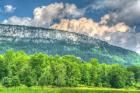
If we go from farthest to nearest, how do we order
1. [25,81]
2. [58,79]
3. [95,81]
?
1. [95,81]
2. [58,79]
3. [25,81]

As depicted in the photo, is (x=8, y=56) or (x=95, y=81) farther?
(x=95, y=81)

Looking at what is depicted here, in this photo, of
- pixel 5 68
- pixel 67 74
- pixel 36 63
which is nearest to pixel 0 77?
pixel 5 68

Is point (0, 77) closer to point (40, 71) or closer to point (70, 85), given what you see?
point (40, 71)

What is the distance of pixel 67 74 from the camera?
186 m

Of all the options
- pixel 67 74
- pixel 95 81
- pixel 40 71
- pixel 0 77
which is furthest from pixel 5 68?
pixel 95 81

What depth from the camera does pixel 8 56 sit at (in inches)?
7219

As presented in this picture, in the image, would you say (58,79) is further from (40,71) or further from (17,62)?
(17,62)

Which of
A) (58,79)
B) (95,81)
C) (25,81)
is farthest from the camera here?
(95,81)

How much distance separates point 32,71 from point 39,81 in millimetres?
5309

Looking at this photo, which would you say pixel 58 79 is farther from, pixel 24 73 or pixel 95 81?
pixel 95 81

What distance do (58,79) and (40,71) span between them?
887 centimetres

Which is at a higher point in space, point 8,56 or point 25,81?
point 8,56

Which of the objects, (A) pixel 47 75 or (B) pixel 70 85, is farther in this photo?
(B) pixel 70 85

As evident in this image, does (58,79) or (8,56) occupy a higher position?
(8,56)
